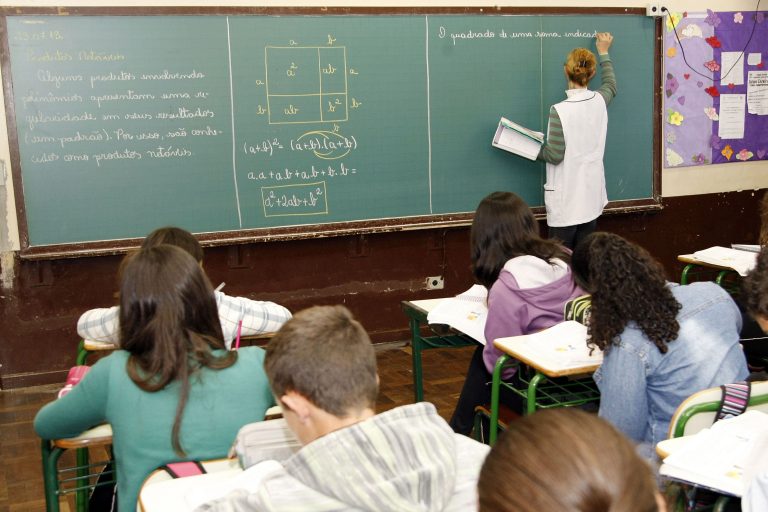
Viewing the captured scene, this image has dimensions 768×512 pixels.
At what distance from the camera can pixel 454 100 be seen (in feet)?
17.0

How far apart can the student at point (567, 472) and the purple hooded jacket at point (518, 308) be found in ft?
7.15

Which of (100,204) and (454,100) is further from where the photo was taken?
(454,100)

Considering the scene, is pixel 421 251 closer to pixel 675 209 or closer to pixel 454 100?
pixel 454 100

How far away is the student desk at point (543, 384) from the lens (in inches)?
103

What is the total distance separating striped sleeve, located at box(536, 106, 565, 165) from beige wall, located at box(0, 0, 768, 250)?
2.49ft


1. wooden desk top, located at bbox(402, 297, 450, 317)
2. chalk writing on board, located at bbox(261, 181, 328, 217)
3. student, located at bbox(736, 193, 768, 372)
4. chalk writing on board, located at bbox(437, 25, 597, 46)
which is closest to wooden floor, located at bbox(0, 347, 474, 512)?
wooden desk top, located at bbox(402, 297, 450, 317)

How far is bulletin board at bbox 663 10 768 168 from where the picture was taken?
5.75 metres

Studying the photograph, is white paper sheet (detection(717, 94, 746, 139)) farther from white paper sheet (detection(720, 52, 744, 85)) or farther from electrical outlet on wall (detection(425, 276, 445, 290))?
electrical outlet on wall (detection(425, 276, 445, 290))

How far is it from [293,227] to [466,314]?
1.82 metres

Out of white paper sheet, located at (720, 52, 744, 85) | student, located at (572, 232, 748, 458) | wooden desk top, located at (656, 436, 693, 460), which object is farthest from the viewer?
white paper sheet, located at (720, 52, 744, 85)

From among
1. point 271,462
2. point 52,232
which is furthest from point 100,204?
point 271,462

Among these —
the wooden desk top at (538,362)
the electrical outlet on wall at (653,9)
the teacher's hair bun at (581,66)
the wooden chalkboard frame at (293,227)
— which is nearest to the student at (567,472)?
the wooden desk top at (538,362)

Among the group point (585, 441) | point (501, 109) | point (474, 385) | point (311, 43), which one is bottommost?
point (474, 385)

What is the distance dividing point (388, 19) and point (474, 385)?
8.26ft
